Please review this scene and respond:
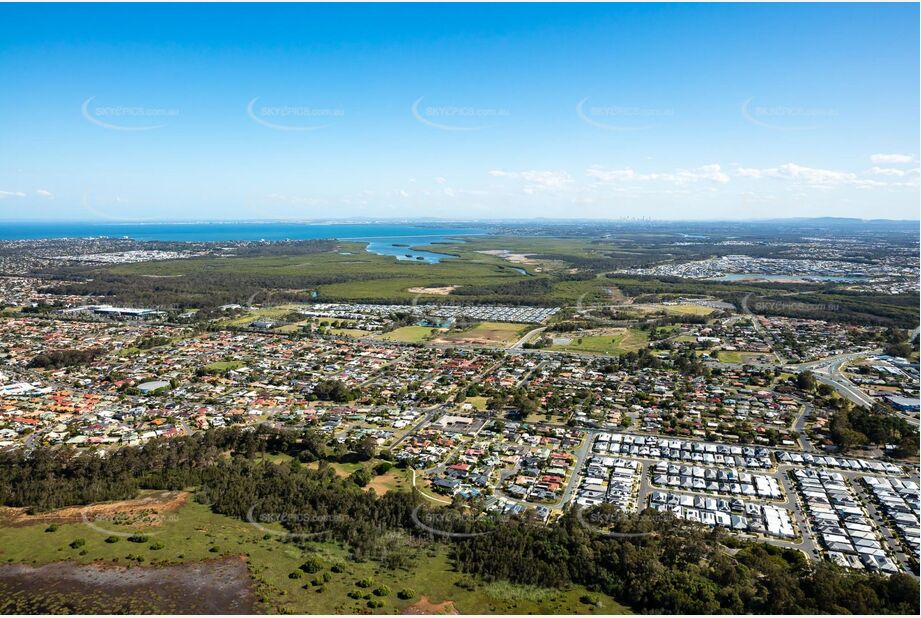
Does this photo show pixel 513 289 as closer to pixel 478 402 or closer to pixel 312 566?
pixel 478 402

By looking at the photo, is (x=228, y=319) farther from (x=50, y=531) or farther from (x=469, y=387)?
(x=50, y=531)

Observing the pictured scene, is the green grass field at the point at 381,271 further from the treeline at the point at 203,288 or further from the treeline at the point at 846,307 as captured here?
the treeline at the point at 846,307

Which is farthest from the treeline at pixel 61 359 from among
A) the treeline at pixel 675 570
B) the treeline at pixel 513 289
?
the treeline at pixel 513 289

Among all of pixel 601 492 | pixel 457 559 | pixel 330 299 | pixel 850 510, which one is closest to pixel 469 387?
pixel 601 492

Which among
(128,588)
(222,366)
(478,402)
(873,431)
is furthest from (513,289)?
(128,588)

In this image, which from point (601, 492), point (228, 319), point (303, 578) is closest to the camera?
point (303, 578)

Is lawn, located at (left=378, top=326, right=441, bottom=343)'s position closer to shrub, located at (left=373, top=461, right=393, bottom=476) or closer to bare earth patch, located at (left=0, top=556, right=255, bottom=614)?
shrub, located at (left=373, top=461, right=393, bottom=476)
